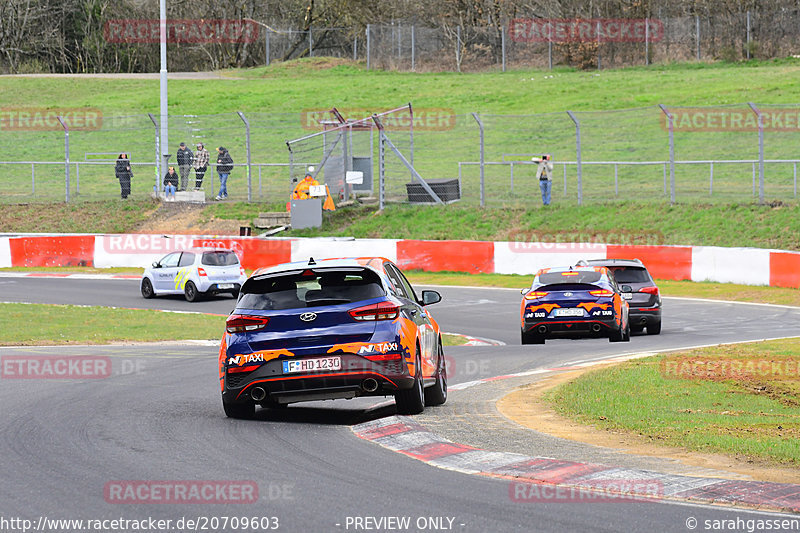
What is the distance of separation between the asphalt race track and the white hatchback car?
11.1 metres

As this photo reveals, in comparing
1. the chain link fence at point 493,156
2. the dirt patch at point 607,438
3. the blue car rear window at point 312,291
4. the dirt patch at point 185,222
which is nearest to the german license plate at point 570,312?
the dirt patch at point 607,438

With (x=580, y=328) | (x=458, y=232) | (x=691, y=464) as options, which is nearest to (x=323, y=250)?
(x=458, y=232)

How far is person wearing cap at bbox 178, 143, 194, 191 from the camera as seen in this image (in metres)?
40.1

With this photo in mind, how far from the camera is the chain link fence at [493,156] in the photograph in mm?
37188

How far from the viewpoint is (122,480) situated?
7676 mm

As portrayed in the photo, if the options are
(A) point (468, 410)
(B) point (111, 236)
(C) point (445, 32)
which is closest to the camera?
(A) point (468, 410)

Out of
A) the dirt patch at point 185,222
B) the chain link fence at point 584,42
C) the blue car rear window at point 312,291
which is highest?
the chain link fence at point 584,42

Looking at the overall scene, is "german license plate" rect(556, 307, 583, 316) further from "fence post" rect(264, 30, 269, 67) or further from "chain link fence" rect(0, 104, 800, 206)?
"fence post" rect(264, 30, 269, 67)

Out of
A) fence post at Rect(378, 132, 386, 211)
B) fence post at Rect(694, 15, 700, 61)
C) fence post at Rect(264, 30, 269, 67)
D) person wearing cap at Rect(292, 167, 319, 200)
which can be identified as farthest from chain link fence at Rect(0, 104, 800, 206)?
fence post at Rect(264, 30, 269, 67)

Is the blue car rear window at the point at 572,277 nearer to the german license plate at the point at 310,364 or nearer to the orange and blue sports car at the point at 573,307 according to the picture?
the orange and blue sports car at the point at 573,307

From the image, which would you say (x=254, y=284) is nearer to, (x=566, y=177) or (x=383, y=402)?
(x=383, y=402)

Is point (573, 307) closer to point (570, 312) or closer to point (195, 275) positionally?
point (570, 312)

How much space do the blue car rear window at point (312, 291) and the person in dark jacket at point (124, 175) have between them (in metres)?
31.7

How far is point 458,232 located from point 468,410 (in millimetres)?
23531
